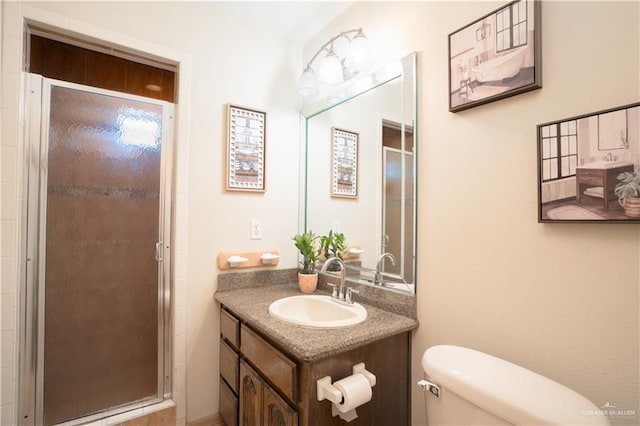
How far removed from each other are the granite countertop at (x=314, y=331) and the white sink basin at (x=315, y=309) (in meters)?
0.05

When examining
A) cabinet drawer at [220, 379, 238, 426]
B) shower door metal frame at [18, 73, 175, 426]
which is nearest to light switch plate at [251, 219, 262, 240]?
cabinet drawer at [220, 379, 238, 426]

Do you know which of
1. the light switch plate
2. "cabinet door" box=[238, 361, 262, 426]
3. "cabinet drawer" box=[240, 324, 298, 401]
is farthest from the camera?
the light switch plate

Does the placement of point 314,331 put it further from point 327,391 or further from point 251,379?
point 251,379

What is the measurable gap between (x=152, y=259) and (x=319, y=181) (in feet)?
3.49

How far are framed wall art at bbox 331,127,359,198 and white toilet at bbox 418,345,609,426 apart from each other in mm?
1002

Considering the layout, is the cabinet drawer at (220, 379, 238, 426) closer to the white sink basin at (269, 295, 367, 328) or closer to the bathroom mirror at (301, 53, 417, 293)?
the white sink basin at (269, 295, 367, 328)

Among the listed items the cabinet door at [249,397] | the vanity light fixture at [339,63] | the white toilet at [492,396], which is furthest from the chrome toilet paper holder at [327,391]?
the vanity light fixture at [339,63]

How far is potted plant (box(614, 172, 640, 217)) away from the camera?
2.49ft

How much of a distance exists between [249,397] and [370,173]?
1225mm

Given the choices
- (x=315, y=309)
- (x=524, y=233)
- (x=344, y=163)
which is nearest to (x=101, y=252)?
(x=315, y=309)

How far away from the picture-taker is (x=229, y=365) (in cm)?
158

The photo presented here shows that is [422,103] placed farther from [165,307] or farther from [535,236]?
[165,307]

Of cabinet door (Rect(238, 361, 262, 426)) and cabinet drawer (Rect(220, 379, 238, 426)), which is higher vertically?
cabinet door (Rect(238, 361, 262, 426))

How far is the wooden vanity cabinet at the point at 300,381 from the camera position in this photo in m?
1.04
